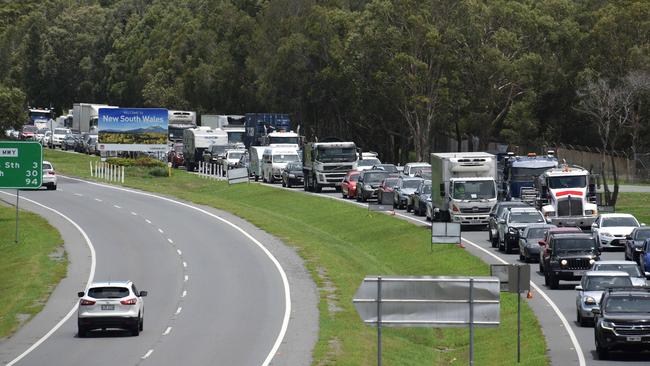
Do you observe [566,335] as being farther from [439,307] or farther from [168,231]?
[168,231]

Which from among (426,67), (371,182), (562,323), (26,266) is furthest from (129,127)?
(562,323)

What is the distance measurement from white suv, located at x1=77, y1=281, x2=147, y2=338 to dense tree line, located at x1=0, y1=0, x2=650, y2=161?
2223 inches

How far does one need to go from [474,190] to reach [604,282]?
23.4 meters

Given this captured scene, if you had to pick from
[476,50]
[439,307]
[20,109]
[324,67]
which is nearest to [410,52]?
[476,50]

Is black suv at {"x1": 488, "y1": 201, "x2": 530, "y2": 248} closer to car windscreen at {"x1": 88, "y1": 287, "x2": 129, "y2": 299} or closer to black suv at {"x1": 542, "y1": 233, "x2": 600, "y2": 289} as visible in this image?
black suv at {"x1": 542, "y1": 233, "x2": 600, "y2": 289}

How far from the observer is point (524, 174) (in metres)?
64.3

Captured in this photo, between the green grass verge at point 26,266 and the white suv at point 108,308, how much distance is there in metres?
2.93

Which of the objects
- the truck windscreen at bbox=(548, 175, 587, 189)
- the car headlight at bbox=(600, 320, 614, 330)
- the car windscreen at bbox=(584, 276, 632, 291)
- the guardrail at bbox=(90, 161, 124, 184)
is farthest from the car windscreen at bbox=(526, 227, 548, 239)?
the guardrail at bbox=(90, 161, 124, 184)

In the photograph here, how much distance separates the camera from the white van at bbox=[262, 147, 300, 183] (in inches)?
3469

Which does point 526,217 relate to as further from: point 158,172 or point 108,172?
point 158,172

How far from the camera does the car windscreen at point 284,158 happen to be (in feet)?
290

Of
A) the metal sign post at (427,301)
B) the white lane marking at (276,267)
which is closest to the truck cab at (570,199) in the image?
the white lane marking at (276,267)

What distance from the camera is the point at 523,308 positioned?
128 ft

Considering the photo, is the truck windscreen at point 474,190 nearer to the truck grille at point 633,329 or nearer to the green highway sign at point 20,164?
the green highway sign at point 20,164
